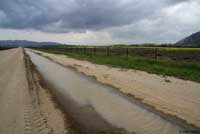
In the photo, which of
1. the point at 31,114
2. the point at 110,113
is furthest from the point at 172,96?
the point at 31,114

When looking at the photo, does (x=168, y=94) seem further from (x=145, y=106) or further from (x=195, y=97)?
(x=145, y=106)

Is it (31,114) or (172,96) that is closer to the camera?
(31,114)

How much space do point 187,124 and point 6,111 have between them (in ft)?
17.1

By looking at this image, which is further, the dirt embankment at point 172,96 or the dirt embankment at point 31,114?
the dirt embankment at point 172,96

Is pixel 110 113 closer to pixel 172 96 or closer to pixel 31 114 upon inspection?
pixel 31 114

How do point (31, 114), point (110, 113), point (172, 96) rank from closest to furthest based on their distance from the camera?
point (31, 114) → point (110, 113) → point (172, 96)

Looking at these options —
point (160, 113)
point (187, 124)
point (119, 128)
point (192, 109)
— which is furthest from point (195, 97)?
point (119, 128)

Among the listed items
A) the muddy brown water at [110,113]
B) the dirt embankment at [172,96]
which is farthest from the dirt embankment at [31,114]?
the dirt embankment at [172,96]

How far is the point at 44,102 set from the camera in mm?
9547

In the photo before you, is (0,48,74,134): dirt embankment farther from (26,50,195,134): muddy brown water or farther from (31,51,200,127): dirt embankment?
(31,51,200,127): dirt embankment

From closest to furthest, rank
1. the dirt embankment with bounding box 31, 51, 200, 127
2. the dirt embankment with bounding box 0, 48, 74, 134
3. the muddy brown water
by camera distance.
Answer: the dirt embankment with bounding box 0, 48, 74, 134 → the muddy brown water → the dirt embankment with bounding box 31, 51, 200, 127

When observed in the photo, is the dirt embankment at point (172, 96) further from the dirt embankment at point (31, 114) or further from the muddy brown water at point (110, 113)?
the dirt embankment at point (31, 114)

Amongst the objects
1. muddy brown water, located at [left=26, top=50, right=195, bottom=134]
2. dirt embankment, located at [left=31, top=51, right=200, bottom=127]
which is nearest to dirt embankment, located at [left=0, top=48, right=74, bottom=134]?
muddy brown water, located at [left=26, top=50, right=195, bottom=134]

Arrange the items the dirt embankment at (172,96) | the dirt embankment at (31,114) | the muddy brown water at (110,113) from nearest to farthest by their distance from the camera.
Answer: the dirt embankment at (31,114), the muddy brown water at (110,113), the dirt embankment at (172,96)
